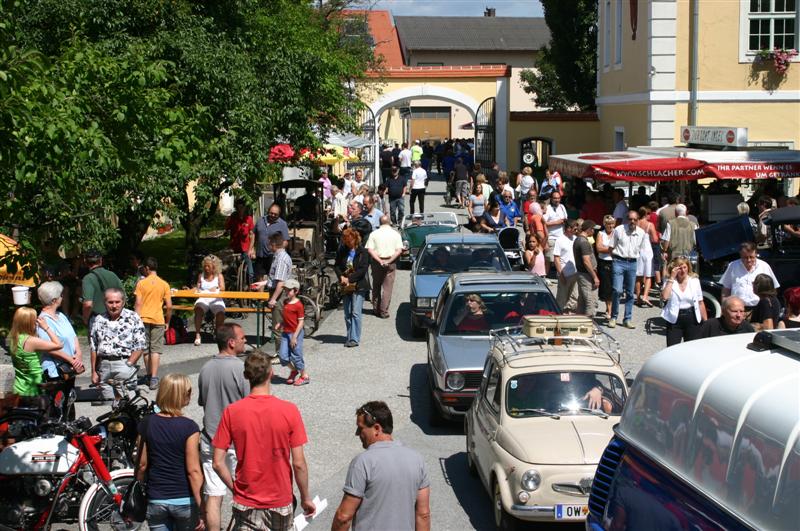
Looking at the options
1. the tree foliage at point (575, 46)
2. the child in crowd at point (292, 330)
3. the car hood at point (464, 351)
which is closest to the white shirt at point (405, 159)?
the tree foliage at point (575, 46)

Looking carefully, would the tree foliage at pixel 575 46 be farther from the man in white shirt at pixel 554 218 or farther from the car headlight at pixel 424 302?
the car headlight at pixel 424 302

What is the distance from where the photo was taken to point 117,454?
8.58 meters

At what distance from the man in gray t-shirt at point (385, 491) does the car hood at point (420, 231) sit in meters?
16.6

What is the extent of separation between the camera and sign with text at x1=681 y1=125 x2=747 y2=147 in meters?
22.2

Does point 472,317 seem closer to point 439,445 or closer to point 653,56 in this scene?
point 439,445

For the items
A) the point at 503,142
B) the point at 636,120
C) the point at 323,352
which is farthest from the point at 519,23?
the point at 323,352

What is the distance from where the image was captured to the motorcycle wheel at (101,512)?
25.7 feet

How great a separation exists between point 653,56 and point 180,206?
13.9 metres

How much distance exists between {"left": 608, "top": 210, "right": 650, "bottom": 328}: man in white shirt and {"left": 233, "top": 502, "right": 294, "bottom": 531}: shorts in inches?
427

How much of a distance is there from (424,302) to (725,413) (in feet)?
37.8

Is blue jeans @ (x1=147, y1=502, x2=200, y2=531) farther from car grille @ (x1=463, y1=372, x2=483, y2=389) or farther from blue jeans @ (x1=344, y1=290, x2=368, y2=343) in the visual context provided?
blue jeans @ (x1=344, y1=290, x2=368, y2=343)

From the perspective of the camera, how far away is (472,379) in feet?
37.1

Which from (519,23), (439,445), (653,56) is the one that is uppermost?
(519,23)

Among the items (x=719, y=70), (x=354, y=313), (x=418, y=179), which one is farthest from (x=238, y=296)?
(x=719, y=70)
